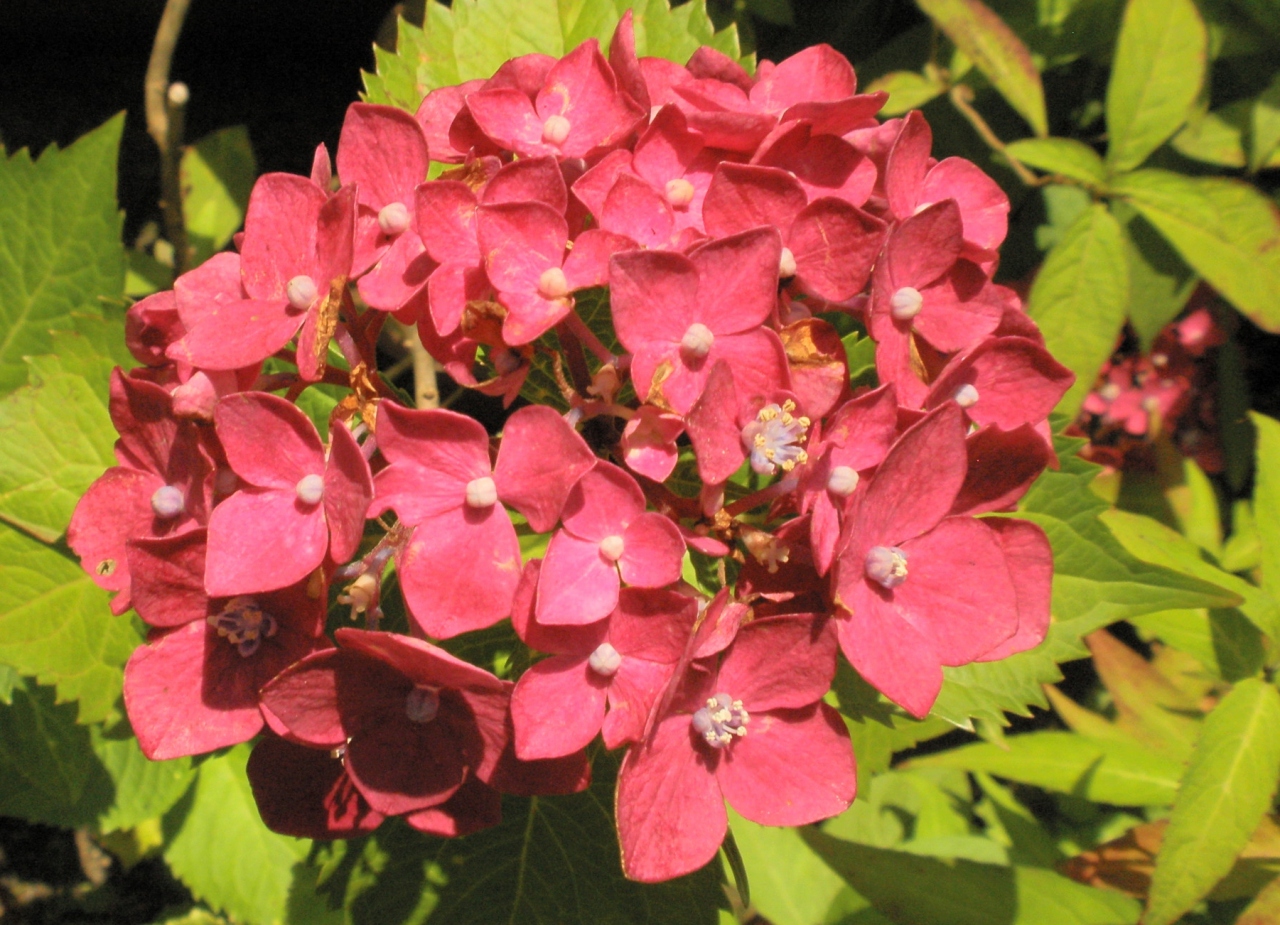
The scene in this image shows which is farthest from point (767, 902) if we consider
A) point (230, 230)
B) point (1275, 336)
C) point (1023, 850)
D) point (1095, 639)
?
point (1275, 336)

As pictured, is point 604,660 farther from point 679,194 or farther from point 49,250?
point 49,250

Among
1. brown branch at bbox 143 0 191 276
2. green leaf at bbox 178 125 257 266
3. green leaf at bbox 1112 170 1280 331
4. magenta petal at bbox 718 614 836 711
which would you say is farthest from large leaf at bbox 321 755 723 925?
green leaf at bbox 178 125 257 266

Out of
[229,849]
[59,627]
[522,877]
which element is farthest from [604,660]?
[229,849]

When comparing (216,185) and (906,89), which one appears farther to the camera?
(216,185)

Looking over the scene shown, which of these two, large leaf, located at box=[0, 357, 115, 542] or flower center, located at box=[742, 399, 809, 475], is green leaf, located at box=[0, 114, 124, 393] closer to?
large leaf, located at box=[0, 357, 115, 542]

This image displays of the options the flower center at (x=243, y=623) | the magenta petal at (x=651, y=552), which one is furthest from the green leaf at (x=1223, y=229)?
the flower center at (x=243, y=623)

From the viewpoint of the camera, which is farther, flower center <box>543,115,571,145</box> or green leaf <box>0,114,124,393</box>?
green leaf <box>0,114,124,393</box>
